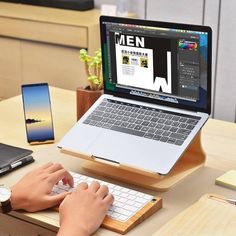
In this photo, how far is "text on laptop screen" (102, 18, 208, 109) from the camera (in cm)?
155

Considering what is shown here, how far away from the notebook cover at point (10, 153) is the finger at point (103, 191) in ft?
1.12

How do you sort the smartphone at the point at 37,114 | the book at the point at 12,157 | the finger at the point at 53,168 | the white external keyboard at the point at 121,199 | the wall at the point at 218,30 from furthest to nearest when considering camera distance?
1. the wall at the point at 218,30
2. the smartphone at the point at 37,114
3. the book at the point at 12,157
4. the finger at the point at 53,168
5. the white external keyboard at the point at 121,199

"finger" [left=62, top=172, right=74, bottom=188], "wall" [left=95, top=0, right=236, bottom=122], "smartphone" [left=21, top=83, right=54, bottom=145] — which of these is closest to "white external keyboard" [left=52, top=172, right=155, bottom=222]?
"finger" [left=62, top=172, right=74, bottom=188]

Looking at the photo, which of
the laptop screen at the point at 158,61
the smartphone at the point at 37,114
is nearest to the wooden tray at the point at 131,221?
the laptop screen at the point at 158,61

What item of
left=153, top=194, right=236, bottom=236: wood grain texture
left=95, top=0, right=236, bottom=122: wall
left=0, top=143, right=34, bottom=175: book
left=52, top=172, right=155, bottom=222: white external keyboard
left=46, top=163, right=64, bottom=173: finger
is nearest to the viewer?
left=153, top=194, right=236, bottom=236: wood grain texture

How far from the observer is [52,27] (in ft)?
10.9

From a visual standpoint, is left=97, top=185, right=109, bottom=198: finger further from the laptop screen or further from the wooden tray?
the laptop screen

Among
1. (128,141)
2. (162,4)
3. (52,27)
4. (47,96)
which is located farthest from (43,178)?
(162,4)

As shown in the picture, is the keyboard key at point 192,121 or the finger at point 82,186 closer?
the finger at point 82,186

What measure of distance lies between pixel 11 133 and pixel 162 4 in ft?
6.14

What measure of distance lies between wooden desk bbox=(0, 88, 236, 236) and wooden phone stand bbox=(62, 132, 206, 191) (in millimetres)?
19

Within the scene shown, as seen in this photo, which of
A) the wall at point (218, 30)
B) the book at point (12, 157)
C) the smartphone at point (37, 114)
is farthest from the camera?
the wall at point (218, 30)

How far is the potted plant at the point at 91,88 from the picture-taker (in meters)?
1.86

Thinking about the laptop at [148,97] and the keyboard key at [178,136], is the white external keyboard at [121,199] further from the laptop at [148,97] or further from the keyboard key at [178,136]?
the keyboard key at [178,136]
